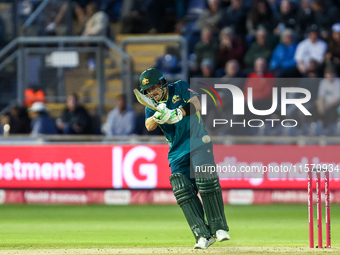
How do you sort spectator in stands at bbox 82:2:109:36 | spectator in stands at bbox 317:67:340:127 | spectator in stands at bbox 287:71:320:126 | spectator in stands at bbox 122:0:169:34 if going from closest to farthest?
1. spectator in stands at bbox 317:67:340:127
2. spectator in stands at bbox 287:71:320:126
3. spectator in stands at bbox 82:2:109:36
4. spectator in stands at bbox 122:0:169:34

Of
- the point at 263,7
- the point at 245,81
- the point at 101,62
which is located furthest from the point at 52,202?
the point at 263,7

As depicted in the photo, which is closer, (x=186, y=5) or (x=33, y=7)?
(x=33, y=7)

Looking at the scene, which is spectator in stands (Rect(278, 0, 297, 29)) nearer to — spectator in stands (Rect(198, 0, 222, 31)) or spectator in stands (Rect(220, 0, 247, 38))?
spectator in stands (Rect(220, 0, 247, 38))

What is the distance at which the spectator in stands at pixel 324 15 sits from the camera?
46.2 ft

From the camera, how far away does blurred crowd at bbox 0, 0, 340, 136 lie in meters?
11.9

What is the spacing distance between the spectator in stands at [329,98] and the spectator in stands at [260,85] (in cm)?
95

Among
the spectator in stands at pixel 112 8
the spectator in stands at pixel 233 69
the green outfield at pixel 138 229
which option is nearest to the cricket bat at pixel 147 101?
the green outfield at pixel 138 229

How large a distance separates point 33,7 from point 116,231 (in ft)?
25.5

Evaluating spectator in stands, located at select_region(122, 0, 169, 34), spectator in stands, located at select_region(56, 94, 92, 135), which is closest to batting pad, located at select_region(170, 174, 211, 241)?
spectator in stands, located at select_region(56, 94, 92, 135)

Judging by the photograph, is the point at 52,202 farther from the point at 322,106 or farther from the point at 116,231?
the point at 322,106

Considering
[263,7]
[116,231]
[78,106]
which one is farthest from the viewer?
[263,7]

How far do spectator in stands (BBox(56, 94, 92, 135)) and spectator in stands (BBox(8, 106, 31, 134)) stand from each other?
73 cm

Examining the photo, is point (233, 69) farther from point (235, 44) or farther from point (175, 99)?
point (175, 99)

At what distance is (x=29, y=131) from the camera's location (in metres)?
12.9
